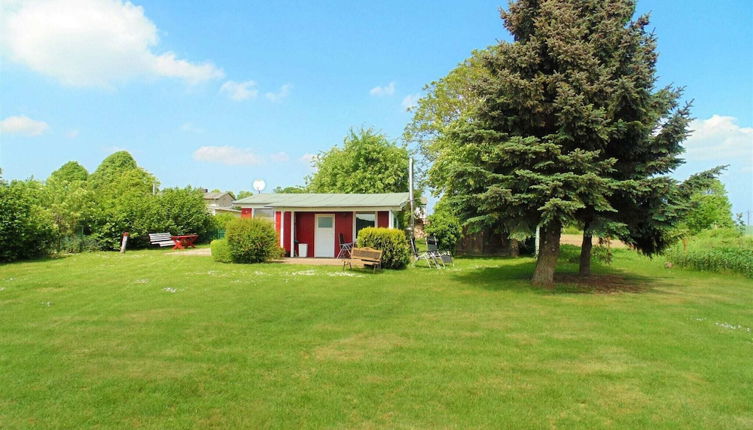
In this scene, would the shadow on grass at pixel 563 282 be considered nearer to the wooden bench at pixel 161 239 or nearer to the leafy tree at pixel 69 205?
the wooden bench at pixel 161 239

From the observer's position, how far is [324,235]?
19.5 m

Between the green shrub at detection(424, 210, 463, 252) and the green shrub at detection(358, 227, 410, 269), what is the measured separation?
15.6 feet

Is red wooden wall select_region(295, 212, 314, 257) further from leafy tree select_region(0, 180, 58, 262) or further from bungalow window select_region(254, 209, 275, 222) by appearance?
leafy tree select_region(0, 180, 58, 262)

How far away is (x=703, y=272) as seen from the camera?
14.4 m

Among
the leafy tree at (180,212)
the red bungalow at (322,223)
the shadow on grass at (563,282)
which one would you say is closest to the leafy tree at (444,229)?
the red bungalow at (322,223)

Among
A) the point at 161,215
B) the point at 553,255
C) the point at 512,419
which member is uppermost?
the point at 161,215

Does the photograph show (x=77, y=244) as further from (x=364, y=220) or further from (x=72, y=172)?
(x=72, y=172)

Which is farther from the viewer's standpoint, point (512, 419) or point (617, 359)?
point (617, 359)

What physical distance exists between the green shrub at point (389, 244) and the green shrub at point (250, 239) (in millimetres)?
3564

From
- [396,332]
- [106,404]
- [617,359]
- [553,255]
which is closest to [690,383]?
[617,359]

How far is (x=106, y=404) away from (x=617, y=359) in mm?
5074

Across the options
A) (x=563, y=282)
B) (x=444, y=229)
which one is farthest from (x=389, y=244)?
(x=444, y=229)

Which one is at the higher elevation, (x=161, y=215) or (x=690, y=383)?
(x=161, y=215)

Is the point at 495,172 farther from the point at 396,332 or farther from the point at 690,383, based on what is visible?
the point at 690,383
